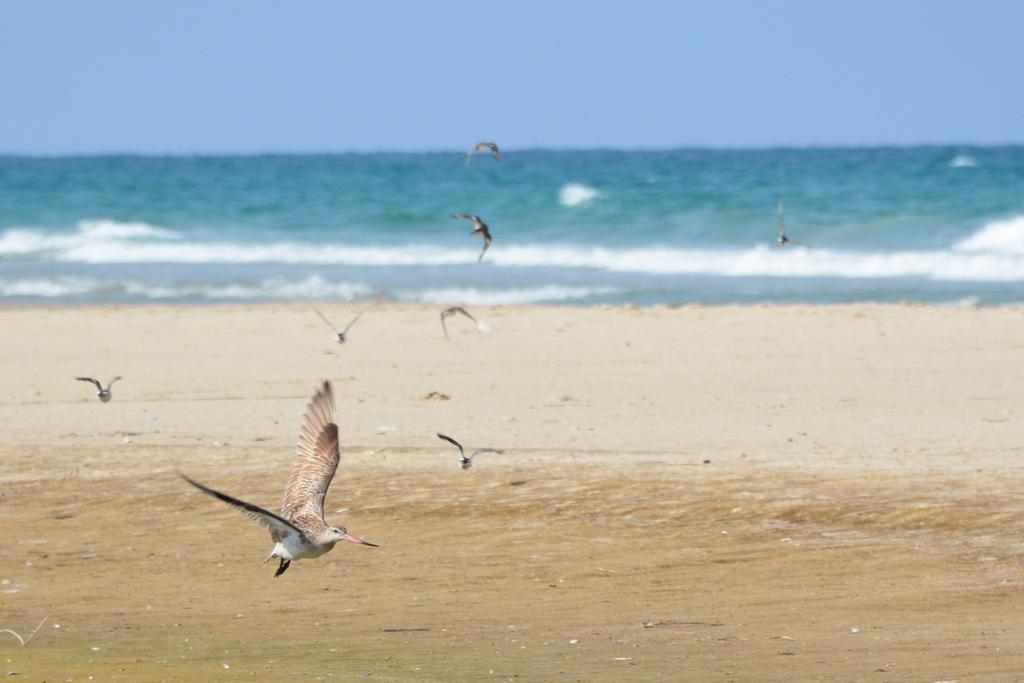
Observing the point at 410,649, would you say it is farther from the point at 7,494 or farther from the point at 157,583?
the point at 7,494

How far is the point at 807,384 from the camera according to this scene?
13.8 meters

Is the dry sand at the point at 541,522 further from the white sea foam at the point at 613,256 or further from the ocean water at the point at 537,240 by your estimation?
the white sea foam at the point at 613,256

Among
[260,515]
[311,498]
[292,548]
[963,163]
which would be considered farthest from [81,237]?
[963,163]

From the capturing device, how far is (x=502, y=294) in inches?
963

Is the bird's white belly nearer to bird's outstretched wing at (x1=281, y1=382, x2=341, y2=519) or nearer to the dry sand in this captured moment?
bird's outstretched wing at (x1=281, y1=382, x2=341, y2=519)

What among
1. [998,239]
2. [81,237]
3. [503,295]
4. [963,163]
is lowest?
[503,295]

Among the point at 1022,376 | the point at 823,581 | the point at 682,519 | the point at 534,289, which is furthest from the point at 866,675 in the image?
the point at 534,289

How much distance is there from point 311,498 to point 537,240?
27.4 metres

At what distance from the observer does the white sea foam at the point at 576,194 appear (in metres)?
43.1

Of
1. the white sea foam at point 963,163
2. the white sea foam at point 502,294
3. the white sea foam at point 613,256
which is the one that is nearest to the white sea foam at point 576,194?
the white sea foam at point 613,256

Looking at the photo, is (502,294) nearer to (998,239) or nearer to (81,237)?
Answer: (998,239)

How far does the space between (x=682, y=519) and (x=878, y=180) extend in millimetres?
44289

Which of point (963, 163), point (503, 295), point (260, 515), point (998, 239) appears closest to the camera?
point (260, 515)

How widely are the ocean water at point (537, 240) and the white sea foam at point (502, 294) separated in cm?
5
